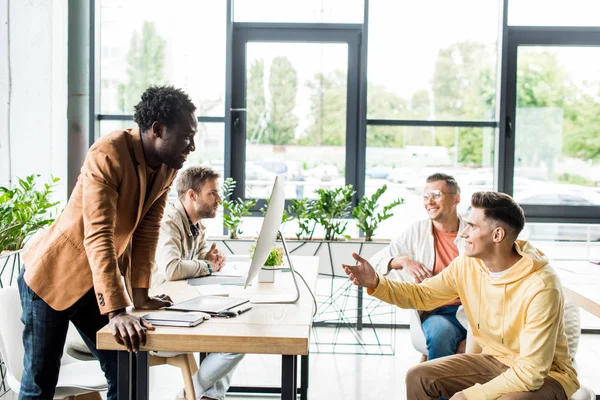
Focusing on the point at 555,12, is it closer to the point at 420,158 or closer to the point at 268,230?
the point at 420,158

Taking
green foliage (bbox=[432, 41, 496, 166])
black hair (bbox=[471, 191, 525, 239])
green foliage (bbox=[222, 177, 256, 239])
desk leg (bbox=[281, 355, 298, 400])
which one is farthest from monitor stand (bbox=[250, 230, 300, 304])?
green foliage (bbox=[432, 41, 496, 166])

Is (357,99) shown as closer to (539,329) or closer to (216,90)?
(216,90)

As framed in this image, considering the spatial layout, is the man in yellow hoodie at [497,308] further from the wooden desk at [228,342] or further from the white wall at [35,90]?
the white wall at [35,90]

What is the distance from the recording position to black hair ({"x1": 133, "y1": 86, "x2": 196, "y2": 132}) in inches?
87.4

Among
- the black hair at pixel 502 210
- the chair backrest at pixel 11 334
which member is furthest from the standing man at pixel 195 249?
the black hair at pixel 502 210

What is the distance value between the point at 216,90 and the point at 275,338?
3.62m

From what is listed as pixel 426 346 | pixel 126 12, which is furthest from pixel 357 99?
pixel 426 346

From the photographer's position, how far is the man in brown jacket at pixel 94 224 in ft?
6.97

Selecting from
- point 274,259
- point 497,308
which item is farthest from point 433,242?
Answer: point 497,308

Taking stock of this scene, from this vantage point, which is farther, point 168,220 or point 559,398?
point 168,220

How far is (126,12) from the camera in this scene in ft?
17.6

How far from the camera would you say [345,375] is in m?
4.19

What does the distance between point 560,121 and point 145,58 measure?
316 centimetres

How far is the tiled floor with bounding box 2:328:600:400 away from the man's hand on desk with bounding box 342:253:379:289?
132 centimetres
